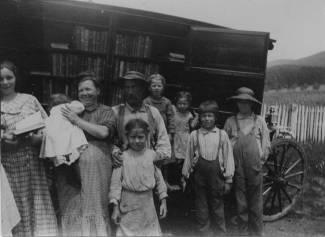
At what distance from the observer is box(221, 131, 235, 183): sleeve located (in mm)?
3916

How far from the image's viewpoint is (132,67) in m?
5.04

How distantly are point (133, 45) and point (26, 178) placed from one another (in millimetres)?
2631

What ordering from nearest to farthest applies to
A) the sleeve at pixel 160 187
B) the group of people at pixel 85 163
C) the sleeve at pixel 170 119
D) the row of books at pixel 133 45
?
the group of people at pixel 85 163 < the sleeve at pixel 160 187 < the sleeve at pixel 170 119 < the row of books at pixel 133 45

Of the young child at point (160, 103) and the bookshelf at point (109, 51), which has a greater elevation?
the bookshelf at point (109, 51)

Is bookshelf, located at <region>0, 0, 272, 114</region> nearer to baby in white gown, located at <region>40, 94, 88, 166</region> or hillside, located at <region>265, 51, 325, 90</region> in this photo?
baby in white gown, located at <region>40, 94, 88, 166</region>

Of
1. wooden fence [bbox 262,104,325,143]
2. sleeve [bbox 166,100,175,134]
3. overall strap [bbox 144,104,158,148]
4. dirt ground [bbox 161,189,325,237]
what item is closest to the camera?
overall strap [bbox 144,104,158,148]

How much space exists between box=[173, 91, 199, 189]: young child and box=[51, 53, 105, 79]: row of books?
3.89ft

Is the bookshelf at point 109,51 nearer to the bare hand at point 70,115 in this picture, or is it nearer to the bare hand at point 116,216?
the bare hand at point 70,115

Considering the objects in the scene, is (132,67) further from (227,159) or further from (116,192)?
(116,192)

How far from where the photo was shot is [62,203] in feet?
10.2

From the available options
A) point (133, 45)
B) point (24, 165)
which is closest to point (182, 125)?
point (133, 45)

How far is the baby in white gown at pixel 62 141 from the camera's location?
117 inches

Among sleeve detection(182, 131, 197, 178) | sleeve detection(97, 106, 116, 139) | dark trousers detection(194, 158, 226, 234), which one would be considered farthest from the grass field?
sleeve detection(97, 106, 116, 139)

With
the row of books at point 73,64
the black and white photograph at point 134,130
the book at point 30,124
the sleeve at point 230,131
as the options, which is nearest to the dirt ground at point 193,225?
the black and white photograph at point 134,130
